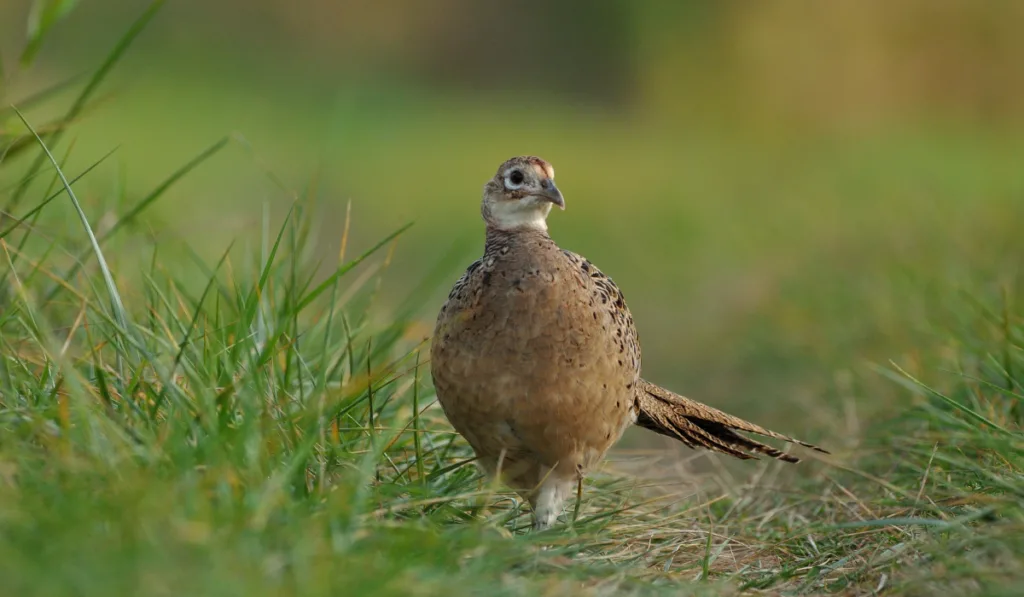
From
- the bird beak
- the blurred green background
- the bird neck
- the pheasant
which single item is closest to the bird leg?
the pheasant

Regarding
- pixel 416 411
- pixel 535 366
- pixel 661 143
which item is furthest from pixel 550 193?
pixel 661 143

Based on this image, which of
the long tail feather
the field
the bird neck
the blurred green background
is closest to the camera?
the field

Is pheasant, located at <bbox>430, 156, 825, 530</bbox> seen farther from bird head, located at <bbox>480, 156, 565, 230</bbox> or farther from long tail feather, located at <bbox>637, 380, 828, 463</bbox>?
long tail feather, located at <bbox>637, 380, 828, 463</bbox>

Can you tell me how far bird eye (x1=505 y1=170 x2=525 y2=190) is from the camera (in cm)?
401

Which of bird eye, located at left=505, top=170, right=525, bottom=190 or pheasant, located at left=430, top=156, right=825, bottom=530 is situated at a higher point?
bird eye, located at left=505, top=170, right=525, bottom=190

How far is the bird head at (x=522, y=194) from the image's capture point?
3975mm

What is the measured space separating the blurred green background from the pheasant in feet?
4.71

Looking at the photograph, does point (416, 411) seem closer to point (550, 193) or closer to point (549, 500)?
point (549, 500)

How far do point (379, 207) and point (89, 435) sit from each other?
9.68 meters

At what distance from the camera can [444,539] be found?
270 cm

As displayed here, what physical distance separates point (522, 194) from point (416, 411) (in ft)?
2.82

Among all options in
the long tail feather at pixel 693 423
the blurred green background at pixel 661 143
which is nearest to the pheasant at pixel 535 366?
the long tail feather at pixel 693 423

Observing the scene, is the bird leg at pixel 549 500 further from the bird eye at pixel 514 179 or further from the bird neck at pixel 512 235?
the bird eye at pixel 514 179

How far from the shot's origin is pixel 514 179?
4020 mm
